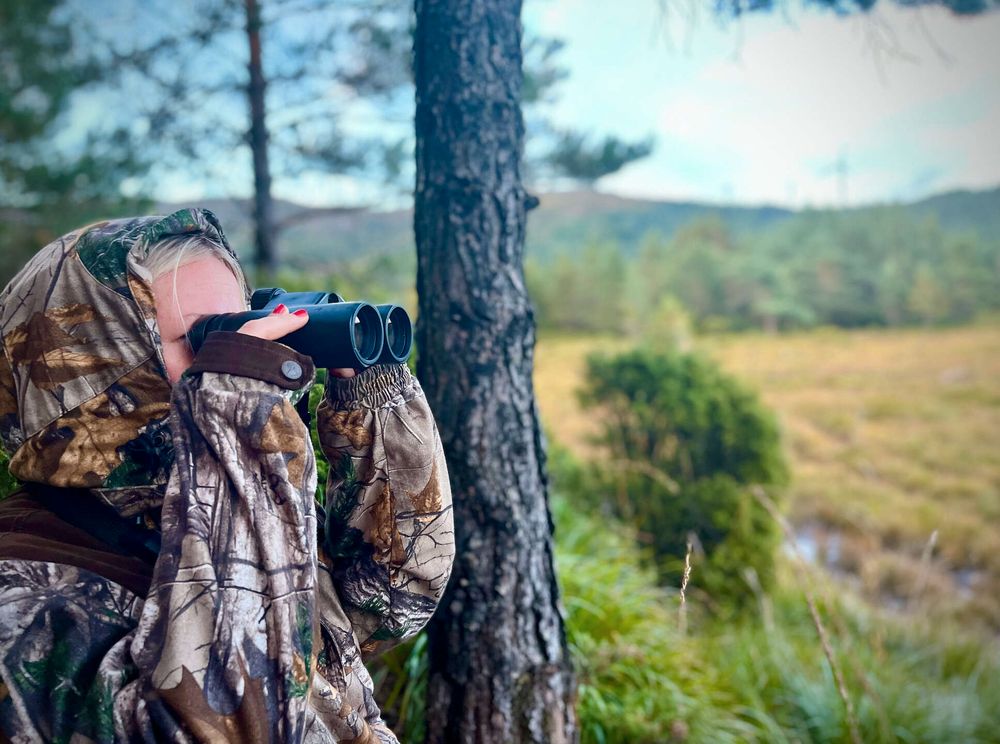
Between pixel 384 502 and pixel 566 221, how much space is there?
20020 millimetres

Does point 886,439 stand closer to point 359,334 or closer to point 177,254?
point 359,334

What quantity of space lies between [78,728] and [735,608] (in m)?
4.99

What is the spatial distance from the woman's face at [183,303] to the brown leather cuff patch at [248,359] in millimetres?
82

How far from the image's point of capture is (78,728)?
3.14 ft

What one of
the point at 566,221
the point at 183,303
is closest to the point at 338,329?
the point at 183,303

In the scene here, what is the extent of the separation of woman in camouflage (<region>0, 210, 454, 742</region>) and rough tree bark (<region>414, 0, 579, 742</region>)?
0.66 meters

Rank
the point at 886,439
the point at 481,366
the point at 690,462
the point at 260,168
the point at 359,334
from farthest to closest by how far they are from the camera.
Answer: the point at 886,439 → the point at 260,168 → the point at 690,462 → the point at 481,366 → the point at 359,334

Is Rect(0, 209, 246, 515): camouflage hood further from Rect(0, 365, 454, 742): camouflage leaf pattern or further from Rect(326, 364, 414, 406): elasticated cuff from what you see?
Rect(326, 364, 414, 406): elasticated cuff

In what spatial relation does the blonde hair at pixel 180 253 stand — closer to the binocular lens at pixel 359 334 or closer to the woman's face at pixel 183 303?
the woman's face at pixel 183 303

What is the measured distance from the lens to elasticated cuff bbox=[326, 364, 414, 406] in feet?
4.24

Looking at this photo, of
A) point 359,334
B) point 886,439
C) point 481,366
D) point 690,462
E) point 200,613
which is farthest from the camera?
point 886,439

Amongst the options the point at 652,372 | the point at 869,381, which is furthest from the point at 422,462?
the point at 869,381

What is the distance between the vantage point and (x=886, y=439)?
12930mm

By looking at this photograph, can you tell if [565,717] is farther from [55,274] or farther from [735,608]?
[735,608]
